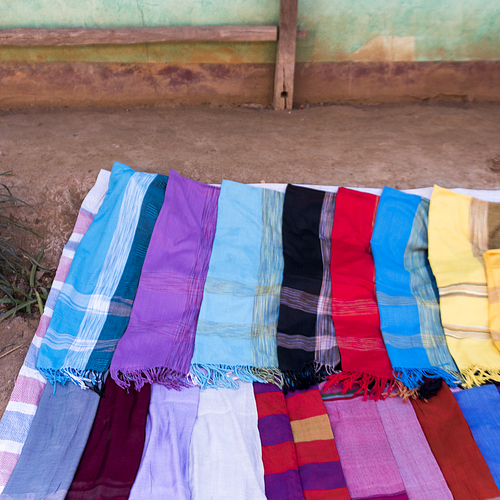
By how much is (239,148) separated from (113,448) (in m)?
2.15

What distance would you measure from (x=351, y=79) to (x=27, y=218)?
287 cm

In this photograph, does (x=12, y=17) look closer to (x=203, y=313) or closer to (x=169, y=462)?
(x=203, y=313)

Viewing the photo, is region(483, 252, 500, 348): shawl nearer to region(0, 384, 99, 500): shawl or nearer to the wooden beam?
region(0, 384, 99, 500): shawl

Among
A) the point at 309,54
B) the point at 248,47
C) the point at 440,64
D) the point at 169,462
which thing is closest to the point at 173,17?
the point at 248,47

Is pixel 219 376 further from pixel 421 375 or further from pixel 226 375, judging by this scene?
pixel 421 375

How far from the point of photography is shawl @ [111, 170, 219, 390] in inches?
71.8

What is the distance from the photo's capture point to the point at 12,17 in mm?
3250

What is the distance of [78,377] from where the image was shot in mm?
1789

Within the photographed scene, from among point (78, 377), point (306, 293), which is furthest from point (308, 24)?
point (78, 377)

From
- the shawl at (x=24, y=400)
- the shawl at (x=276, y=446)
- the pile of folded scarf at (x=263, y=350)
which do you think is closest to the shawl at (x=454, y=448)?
the pile of folded scarf at (x=263, y=350)

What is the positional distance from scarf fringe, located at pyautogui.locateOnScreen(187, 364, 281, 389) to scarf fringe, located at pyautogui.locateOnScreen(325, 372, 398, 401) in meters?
0.28

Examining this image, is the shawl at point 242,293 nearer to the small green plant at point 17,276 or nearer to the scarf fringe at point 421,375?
the scarf fringe at point 421,375

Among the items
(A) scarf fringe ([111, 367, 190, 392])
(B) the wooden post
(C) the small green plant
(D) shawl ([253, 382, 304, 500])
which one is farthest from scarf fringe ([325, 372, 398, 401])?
(B) the wooden post

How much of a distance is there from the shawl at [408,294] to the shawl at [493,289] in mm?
232
